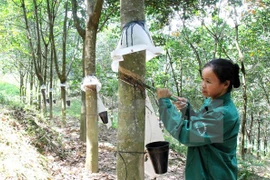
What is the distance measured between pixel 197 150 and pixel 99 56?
52.0 ft

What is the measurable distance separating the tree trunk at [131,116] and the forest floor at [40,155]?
5.97 ft

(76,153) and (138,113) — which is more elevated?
(138,113)

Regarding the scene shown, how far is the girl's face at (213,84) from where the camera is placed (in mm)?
1838

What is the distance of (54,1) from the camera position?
8.62m

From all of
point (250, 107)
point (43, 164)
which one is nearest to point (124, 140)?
point (43, 164)

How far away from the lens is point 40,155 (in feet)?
13.9

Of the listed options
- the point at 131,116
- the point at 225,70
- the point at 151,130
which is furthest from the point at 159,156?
the point at 225,70

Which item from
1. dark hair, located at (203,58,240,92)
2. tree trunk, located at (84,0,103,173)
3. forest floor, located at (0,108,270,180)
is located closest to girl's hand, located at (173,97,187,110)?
dark hair, located at (203,58,240,92)

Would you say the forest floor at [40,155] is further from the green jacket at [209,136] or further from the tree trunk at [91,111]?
the green jacket at [209,136]

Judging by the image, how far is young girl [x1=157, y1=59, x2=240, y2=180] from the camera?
5.50 ft

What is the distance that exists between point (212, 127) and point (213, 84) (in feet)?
1.13

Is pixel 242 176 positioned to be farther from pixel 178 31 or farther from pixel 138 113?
pixel 178 31

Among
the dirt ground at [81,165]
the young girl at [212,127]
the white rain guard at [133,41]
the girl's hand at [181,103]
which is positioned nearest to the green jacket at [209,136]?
the young girl at [212,127]

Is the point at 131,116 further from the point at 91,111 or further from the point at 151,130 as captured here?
the point at 91,111
